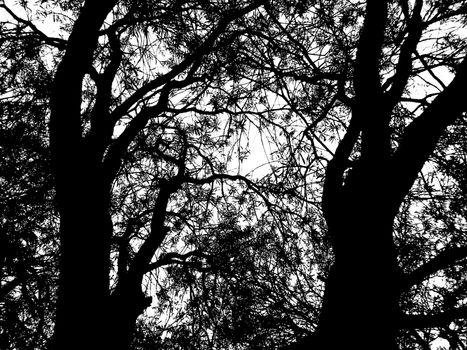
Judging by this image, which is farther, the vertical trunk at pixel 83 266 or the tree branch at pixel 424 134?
the vertical trunk at pixel 83 266

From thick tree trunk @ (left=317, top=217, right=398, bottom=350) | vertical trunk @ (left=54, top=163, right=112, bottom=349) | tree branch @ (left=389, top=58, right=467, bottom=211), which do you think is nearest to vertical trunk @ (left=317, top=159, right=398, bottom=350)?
thick tree trunk @ (left=317, top=217, right=398, bottom=350)

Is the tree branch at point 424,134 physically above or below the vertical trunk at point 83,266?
above

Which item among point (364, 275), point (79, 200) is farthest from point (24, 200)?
point (364, 275)

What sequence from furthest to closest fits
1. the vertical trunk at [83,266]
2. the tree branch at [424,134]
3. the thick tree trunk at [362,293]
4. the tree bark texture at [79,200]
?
the tree bark texture at [79,200] → the vertical trunk at [83,266] → the tree branch at [424,134] → the thick tree trunk at [362,293]

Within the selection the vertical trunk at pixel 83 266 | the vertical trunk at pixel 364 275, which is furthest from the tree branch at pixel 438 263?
the vertical trunk at pixel 83 266

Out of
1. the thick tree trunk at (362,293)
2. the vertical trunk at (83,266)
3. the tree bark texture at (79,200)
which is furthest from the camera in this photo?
the tree bark texture at (79,200)

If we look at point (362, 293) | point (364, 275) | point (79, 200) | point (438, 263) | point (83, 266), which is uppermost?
point (79, 200)

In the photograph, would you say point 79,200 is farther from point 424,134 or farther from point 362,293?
point 424,134

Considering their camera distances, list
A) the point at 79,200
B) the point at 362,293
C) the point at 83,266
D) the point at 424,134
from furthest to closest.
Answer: the point at 79,200 < the point at 83,266 < the point at 424,134 < the point at 362,293

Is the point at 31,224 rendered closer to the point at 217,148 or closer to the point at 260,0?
the point at 217,148

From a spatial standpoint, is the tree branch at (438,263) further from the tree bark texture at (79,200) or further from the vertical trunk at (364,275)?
the tree bark texture at (79,200)

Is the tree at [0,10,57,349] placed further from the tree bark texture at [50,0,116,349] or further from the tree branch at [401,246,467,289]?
the tree branch at [401,246,467,289]

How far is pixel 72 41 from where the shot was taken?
394cm

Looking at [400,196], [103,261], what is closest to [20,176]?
[103,261]
